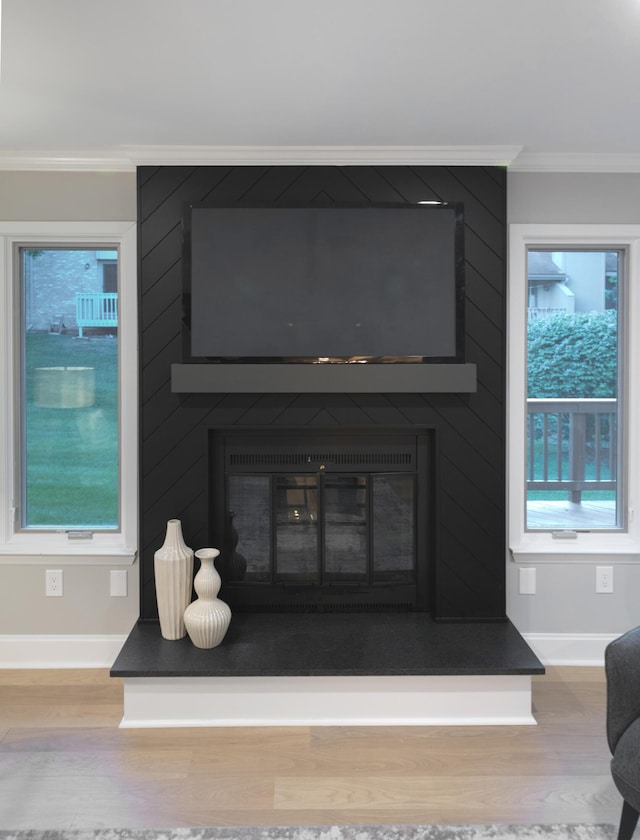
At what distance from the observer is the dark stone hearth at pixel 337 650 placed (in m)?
2.90

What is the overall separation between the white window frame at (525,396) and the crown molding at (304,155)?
412 mm

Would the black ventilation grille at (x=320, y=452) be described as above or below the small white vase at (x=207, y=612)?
above

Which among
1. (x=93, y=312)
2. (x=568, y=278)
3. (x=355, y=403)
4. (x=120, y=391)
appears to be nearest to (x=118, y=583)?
(x=120, y=391)

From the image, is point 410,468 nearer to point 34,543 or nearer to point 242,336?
point 242,336

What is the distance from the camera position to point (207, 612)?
10.1ft

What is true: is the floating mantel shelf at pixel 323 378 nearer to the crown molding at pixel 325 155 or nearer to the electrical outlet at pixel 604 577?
the crown molding at pixel 325 155

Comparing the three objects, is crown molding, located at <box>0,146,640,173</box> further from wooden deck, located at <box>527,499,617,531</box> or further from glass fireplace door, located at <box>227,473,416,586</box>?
wooden deck, located at <box>527,499,617,531</box>

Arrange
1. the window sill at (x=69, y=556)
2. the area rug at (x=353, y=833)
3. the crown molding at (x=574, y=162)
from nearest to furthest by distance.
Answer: the area rug at (x=353, y=833) → the crown molding at (x=574, y=162) → the window sill at (x=69, y=556)

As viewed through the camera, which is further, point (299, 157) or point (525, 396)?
point (525, 396)

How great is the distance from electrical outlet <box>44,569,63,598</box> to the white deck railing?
1175 millimetres

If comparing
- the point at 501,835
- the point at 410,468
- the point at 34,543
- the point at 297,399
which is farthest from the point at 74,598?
the point at 501,835

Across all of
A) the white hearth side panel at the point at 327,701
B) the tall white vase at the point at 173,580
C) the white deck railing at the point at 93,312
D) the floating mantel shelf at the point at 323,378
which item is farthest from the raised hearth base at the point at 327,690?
the white deck railing at the point at 93,312

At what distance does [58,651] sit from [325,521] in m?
1.44

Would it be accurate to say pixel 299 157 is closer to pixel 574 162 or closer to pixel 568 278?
pixel 574 162
